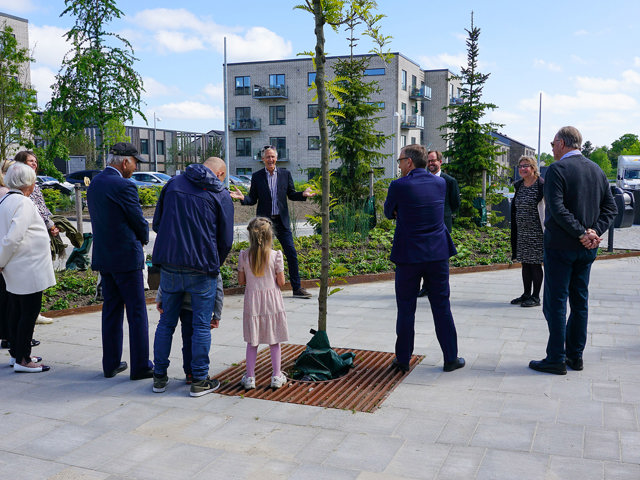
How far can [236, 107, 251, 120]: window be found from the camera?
56469 millimetres

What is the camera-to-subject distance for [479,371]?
5.08 m

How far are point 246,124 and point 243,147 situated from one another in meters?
2.35

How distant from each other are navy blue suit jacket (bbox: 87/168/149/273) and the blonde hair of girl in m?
0.99

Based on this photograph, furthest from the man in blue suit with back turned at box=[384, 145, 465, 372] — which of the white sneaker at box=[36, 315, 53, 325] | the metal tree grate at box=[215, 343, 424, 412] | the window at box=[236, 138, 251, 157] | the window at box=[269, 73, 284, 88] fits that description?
the window at box=[236, 138, 251, 157]

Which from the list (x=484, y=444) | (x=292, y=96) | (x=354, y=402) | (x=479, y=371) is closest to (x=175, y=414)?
(x=354, y=402)

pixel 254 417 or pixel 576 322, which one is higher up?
pixel 576 322

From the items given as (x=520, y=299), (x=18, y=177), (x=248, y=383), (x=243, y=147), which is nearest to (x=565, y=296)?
(x=248, y=383)

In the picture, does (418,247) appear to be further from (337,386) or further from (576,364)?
(576,364)

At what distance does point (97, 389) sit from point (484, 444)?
10.0ft

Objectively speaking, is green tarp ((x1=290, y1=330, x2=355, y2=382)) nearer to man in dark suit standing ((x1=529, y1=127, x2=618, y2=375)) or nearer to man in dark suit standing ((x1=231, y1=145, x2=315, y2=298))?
man in dark suit standing ((x1=529, y1=127, x2=618, y2=375))

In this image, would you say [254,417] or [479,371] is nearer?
[254,417]

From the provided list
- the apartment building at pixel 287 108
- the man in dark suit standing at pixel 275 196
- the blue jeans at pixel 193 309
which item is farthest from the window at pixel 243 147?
the blue jeans at pixel 193 309

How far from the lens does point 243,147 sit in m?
57.3

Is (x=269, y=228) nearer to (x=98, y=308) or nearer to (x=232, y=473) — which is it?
(x=232, y=473)
